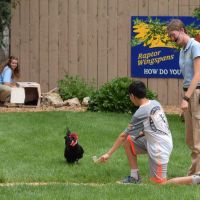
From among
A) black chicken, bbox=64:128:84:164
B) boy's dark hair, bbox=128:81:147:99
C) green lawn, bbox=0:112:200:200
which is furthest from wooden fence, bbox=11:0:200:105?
boy's dark hair, bbox=128:81:147:99

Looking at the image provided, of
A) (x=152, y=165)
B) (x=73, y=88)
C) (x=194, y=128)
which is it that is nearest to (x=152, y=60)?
(x=73, y=88)

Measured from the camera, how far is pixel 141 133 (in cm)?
862

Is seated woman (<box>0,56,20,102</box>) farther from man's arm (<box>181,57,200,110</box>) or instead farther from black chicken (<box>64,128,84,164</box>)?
man's arm (<box>181,57,200,110</box>)

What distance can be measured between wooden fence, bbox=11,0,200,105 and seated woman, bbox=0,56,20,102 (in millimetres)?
1474

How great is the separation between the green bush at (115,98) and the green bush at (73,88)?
141 centimetres

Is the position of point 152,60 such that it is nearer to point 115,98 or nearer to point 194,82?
point 115,98

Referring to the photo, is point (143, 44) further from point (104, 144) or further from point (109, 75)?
point (104, 144)

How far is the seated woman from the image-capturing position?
1608 cm

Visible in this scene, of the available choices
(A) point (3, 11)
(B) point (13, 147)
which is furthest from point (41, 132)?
(A) point (3, 11)

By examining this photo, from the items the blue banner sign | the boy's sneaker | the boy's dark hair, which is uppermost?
the blue banner sign

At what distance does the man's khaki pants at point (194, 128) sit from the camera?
8.77 metres

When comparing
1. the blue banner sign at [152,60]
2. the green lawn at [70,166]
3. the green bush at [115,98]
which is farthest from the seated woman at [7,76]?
the blue banner sign at [152,60]

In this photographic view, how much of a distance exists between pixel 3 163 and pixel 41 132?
2764 mm

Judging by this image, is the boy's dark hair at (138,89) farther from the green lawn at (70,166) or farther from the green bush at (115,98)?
the green bush at (115,98)
